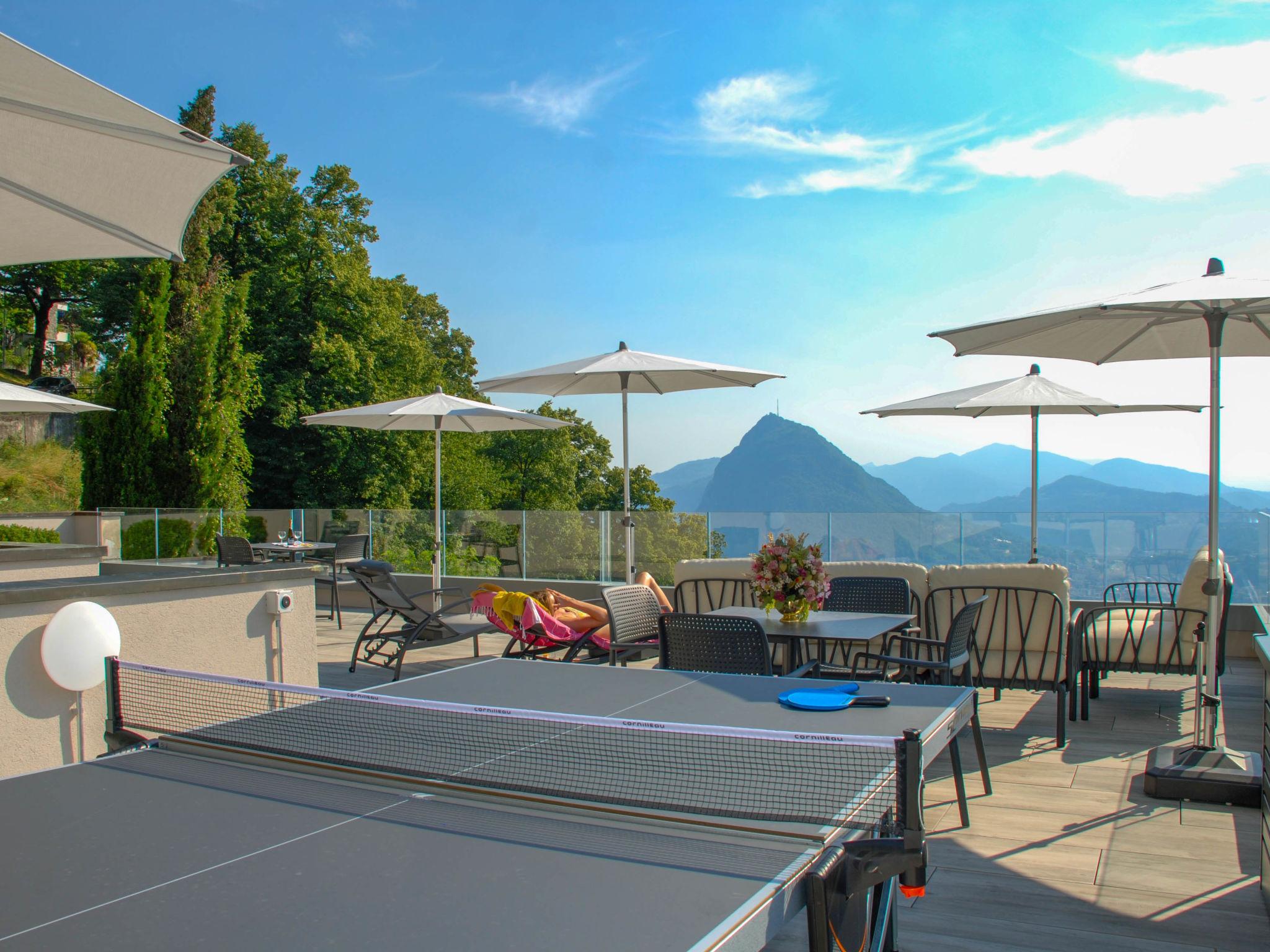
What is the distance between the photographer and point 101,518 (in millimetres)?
14188

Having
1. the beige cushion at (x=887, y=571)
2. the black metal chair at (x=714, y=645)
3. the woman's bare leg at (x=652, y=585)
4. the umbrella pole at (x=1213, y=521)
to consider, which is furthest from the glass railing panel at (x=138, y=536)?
the umbrella pole at (x=1213, y=521)

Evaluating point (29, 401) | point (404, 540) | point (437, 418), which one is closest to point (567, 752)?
point (29, 401)

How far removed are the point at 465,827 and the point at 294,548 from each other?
35.9 feet

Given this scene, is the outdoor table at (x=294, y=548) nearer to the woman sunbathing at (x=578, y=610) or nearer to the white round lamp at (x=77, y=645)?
the woman sunbathing at (x=578, y=610)

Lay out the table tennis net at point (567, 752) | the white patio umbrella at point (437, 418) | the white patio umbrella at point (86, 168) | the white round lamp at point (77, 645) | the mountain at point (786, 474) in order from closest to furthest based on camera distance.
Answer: the table tennis net at point (567, 752), the white patio umbrella at point (86, 168), the white round lamp at point (77, 645), the white patio umbrella at point (437, 418), the mountain at point (786, 474)

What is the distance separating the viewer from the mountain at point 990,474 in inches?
2195

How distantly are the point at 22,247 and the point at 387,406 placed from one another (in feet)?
20.4

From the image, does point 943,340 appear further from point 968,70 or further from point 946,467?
point 946,467

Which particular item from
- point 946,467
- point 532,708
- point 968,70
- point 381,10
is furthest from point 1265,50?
point 946,467

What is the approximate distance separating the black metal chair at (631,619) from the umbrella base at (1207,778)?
2660mm

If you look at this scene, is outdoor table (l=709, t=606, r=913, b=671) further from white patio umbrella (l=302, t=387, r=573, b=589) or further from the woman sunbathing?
white patio umbrella (l=302, t=387, r=573, b=589)

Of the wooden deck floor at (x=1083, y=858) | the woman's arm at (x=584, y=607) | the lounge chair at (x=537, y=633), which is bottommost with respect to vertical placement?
the wooden deck floor at (x=1083, y=858)

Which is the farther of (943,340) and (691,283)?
(691,283)

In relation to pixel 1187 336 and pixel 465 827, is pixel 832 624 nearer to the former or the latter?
pixel 1187 336
